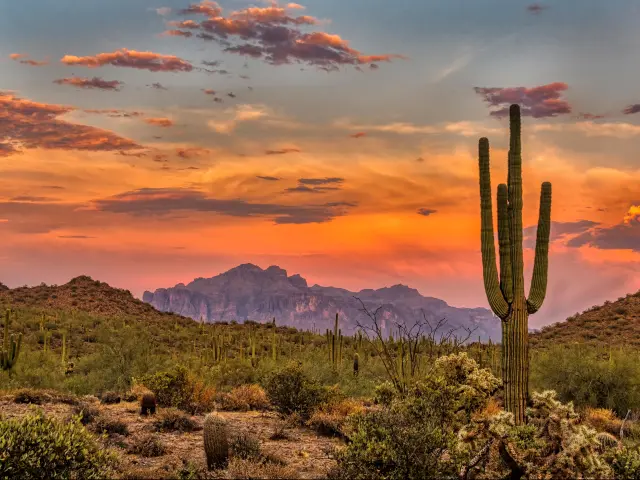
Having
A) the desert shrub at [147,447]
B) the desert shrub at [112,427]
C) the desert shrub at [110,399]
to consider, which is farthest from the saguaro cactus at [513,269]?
the desert shrub at [110,399]

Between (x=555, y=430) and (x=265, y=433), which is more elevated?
(x=555, y=430)

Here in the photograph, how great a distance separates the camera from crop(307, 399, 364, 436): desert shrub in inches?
573

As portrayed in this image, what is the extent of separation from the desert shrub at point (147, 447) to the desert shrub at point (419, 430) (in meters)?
4.05

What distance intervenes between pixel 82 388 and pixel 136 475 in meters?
14.9

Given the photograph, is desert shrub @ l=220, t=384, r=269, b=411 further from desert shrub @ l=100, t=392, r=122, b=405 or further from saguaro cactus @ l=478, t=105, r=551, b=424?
saguaro cactus @ l=478, t=105, r=551, b=424

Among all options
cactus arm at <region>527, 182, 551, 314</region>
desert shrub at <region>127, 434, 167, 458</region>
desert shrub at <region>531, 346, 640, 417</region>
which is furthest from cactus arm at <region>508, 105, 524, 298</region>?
desert shrub at <region>531, 346, 640, 417</region>

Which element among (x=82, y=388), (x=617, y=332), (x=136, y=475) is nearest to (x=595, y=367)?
(x=136, y=475)

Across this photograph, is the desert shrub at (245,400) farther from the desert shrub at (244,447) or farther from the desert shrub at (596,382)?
the desert shrub at (596,382)

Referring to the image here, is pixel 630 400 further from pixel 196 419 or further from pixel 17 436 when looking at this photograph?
pixel 17 436

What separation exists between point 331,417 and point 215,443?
16.1ft

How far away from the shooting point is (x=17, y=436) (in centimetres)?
906

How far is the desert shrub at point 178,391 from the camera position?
1755 centimetres

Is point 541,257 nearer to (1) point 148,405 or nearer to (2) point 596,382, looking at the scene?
A: (2) point 596,382

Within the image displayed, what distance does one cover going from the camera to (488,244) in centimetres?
1383
